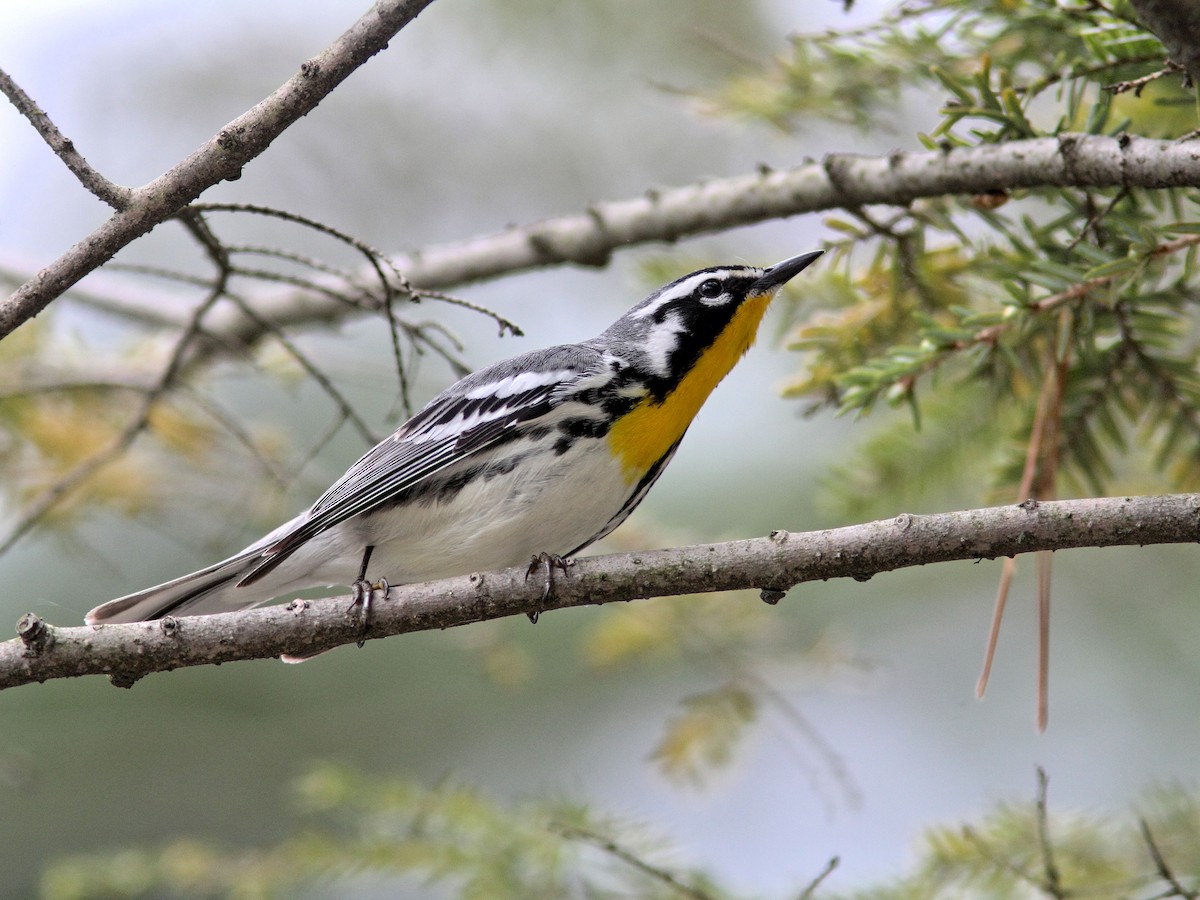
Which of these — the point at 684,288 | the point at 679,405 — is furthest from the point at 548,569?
the point at 684,288

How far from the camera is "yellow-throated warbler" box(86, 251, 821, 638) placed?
2.40m

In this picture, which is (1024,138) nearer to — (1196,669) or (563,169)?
(1196,669)

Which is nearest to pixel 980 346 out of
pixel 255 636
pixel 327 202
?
pixel 255 636

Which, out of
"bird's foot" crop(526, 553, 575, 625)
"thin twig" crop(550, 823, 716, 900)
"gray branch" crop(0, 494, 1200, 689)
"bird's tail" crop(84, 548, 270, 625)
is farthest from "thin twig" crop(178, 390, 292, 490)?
"thin twig" crop(550, 823, 716, 900)

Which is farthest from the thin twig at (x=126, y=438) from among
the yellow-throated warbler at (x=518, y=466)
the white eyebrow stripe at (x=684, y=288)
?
the white eyebrow stripe at (x=684, y=288)

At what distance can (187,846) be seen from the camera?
2.65 meters

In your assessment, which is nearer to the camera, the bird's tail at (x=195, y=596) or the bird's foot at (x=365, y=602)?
the bird's foot at (x=365, y=602)

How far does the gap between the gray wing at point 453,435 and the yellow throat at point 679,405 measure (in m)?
0.16

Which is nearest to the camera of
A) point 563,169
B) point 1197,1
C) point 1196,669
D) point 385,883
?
point 1197,1

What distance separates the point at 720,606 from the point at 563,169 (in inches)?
132

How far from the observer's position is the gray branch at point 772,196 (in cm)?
169

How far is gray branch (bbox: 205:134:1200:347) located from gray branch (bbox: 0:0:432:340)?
96cm

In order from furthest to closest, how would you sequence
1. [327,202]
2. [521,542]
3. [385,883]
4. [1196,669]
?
[327,202], [1196,669], [385,883], [521,542]

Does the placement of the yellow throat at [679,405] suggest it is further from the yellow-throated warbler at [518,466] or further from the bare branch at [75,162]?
the bare branch at [75,162]
